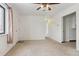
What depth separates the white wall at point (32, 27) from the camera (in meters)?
9.95

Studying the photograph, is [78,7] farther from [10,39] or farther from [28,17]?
[28,17]

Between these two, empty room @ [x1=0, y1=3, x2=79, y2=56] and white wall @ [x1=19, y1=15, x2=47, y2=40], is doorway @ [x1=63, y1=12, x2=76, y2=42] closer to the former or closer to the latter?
empty room @ [x1=0, y1=3, x2=79, y2=56]

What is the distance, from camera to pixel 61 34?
25.7ft

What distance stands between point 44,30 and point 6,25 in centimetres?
515

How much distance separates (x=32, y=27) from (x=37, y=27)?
1.49 feet

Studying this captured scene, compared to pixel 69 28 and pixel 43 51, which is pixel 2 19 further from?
pixel 69 28

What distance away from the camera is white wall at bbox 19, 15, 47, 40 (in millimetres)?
9945

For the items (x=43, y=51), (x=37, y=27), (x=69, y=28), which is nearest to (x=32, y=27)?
(x=37, y=27)

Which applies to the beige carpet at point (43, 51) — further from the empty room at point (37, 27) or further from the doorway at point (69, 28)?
the doorway at point (69, 28)

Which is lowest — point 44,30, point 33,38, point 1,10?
point 33,38

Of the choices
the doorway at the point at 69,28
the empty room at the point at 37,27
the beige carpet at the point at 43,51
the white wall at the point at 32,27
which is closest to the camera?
the beige carpet at the point at 43,51

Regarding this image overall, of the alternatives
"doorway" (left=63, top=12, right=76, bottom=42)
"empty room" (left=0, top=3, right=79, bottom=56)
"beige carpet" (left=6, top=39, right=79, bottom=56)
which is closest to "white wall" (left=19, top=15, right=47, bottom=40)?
"empty room" (left=0, top=3, right=79, bottom=56)

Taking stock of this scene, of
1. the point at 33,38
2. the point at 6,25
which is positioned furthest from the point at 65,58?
the point at 33,38

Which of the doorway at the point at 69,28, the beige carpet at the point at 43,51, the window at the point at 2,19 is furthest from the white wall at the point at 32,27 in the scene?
the window at the point at 2,19
